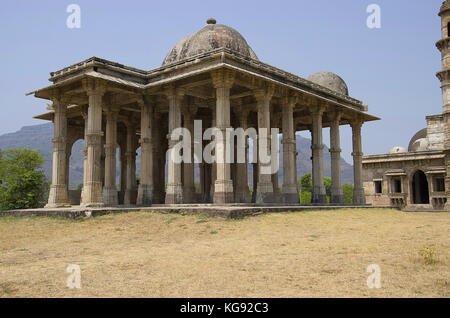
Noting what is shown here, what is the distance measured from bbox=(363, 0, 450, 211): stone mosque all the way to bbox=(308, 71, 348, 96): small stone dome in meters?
15.3

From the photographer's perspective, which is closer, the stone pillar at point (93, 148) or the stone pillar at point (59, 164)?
the stone pillar at point (93, 148)

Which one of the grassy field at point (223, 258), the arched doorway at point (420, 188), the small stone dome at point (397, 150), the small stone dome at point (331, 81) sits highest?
the small stone dome at point (331, 81)

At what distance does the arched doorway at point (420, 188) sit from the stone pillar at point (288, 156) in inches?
1239

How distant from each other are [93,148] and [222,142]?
25.6 feet

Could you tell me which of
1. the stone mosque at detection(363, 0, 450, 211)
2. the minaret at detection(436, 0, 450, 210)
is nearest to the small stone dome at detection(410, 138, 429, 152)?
the stone mosque at detection(363, 0, 450, 211)

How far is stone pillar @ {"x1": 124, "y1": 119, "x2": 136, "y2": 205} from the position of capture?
36053 millimetres

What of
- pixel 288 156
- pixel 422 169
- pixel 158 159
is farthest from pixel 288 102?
pixel 422 169

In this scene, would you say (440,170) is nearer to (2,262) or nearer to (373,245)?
(373,245)

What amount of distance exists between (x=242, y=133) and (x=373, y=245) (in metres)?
19.7

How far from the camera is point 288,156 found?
3066 centimetres

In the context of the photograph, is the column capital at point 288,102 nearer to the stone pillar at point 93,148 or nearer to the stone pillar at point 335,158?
the stone pillar at point 335,158

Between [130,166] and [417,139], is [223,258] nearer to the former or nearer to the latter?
[130,166]

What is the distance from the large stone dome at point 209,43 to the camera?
29.8 metres

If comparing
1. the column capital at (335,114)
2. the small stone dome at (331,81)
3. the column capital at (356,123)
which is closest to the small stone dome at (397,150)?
the column capital at (356,123)
